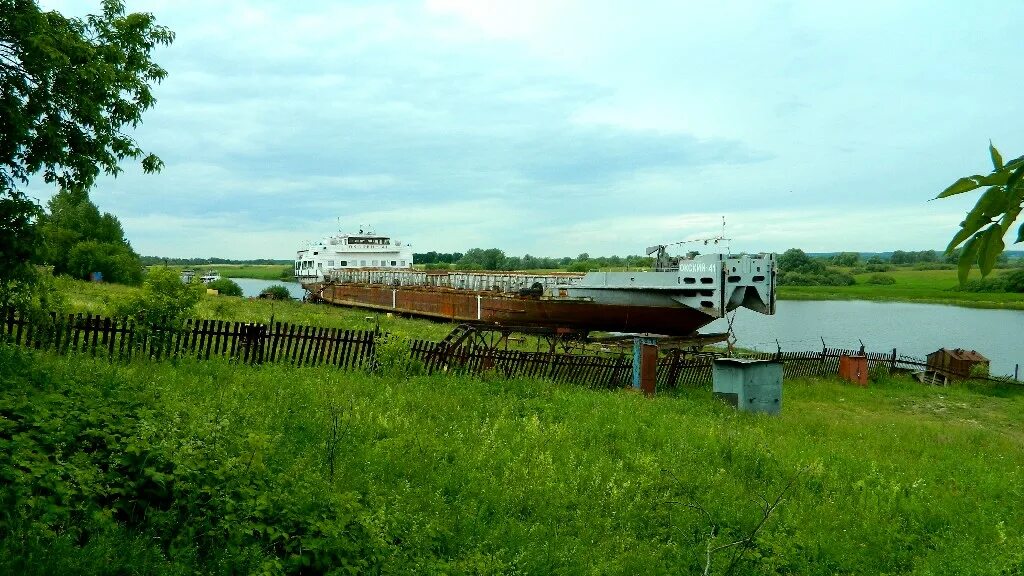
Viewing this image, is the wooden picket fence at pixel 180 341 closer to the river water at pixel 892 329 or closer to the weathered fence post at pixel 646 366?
the weathered fence post at pixel 646 366

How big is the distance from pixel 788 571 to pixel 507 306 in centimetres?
2158

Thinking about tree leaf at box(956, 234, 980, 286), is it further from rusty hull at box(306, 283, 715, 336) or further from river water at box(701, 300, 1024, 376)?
river water at box(701, 300, 1024, 376)

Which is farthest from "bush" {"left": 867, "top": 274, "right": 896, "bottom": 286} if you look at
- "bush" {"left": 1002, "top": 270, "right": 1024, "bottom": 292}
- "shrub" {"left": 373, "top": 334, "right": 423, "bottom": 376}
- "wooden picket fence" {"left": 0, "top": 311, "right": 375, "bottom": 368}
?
"wooden picket fence" {"left": 0, "top": 311, "right": 375, "bottom": 368}

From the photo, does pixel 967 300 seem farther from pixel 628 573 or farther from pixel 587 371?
pixel 628 573

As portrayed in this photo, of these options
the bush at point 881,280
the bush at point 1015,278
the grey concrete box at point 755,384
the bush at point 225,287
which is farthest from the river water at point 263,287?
the bush at point 881,280

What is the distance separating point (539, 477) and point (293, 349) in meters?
8.05

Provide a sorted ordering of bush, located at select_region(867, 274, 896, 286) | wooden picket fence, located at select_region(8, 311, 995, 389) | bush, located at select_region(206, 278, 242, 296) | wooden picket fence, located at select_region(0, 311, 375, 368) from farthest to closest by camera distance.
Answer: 1. bush, located at select_region(867, 274, 896, 286)
2. bush, located at select_region(206, 278, 242, 296)
3. wooden picket fence, located at select_region(8, 311, 995, 389)
4. wooden picket fence, located at select_region(0, 311, 375, 368)

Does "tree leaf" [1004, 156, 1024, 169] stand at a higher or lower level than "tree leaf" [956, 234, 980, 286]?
higher

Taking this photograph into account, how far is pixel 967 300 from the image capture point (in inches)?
2766

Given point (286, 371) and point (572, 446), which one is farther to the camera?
point (286, 371)

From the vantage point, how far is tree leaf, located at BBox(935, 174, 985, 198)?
1372mm

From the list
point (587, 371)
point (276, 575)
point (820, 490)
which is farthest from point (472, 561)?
point (587, 371)

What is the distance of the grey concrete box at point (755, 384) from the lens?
12547 millimetres

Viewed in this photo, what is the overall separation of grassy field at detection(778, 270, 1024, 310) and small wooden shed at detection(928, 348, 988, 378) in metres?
47.3
